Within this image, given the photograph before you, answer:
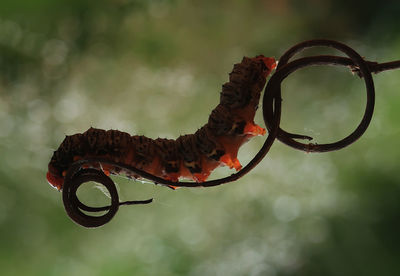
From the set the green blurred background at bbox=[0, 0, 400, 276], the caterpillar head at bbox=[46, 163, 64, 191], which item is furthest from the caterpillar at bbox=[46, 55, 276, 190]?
the green blurred background at bbox=[0, 0, 400, 276]

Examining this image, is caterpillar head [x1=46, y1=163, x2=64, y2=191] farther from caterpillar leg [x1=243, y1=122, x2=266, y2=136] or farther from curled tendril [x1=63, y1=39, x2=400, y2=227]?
caterpillar leg [x1=243, y1=122, x2=266, y2=136]

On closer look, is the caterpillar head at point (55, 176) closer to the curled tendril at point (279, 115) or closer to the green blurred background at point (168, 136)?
the curled tendril at point (279, 115)

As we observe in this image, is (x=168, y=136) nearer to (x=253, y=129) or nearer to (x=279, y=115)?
(x=253, y=129)

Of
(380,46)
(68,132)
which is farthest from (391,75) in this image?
(68,132)

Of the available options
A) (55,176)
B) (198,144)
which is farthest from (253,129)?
(55,176)

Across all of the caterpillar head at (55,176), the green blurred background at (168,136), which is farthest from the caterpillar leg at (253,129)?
the green blurred background at (168,136)

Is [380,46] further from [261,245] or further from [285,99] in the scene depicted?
[261,245]

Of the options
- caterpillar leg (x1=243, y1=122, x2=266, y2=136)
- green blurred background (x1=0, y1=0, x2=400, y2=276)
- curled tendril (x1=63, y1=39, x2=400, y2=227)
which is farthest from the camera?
green blurred background (x1=0, y1=0, x2=400, y2=276)
